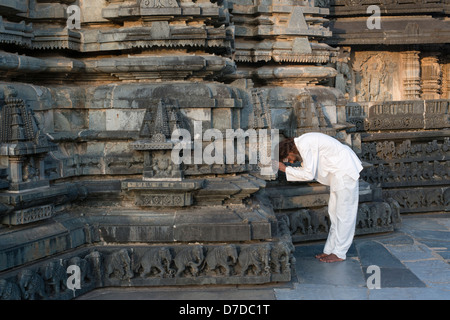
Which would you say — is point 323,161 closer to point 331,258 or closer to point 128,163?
point 331,258

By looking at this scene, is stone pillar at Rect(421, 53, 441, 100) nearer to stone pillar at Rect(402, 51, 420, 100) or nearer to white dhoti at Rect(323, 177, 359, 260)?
stone pillar at Rect(402, 51, 420, 100)

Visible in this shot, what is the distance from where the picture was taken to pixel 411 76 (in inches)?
562

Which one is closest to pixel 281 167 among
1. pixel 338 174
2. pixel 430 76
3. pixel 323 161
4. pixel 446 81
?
pixel 323 161

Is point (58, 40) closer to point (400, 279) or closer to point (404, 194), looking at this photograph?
point (400, 279)

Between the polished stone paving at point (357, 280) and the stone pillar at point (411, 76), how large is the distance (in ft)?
20.0

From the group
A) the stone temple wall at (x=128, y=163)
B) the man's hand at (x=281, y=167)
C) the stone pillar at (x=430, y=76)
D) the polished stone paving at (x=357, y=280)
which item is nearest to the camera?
the stone temple wall at (x=128, y=163)

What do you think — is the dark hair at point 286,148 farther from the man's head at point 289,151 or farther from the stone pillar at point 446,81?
the stone pillar at point 446,81

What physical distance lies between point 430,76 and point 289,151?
844 cm

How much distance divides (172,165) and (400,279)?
2914 millimetres

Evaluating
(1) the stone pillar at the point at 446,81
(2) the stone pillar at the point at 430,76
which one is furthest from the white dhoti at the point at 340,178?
(1) the stone pillar at the point at 446,81

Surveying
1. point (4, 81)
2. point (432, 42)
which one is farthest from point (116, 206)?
point (432, 42)

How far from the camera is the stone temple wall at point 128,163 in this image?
6.15 meters

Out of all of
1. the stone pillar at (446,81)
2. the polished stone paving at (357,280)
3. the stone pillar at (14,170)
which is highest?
the stone pillar at (446,81)

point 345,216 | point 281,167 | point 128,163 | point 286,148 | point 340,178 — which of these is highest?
point 286,148
